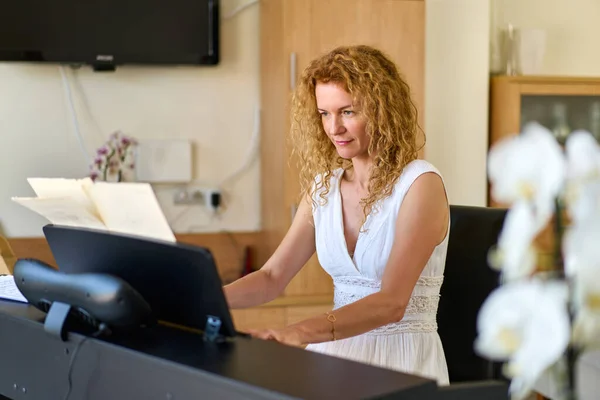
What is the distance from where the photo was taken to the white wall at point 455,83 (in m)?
3.74

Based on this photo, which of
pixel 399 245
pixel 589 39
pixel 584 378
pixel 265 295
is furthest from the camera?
pixel 589 39

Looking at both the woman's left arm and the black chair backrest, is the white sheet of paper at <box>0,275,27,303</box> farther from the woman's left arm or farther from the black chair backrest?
the black chair backrest

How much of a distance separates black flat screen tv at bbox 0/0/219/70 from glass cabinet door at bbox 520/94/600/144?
1376 millimetres

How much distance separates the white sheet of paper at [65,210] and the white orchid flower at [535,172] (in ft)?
4.83

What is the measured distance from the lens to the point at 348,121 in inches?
78.4

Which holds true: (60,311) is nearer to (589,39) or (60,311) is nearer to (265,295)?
(265,295)

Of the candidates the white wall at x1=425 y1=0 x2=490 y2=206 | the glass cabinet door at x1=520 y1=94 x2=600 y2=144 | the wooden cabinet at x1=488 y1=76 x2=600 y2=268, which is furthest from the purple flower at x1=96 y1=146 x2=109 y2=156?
the glass cabinet door at x1=520 y1=94 x2=600 y2=144

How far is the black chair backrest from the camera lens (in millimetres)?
1910

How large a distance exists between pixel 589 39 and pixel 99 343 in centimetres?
350

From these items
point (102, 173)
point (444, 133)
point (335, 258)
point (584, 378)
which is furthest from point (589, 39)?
point (335, 258)

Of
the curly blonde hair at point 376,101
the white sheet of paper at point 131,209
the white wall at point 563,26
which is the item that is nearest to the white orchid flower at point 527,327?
the white sheet of paper at point 131,209

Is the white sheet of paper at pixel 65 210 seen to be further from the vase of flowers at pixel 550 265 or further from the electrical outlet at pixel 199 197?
the electrical outlet at pixel 199 197

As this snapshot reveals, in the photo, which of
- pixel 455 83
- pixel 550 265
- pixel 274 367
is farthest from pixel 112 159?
pixel 550 265

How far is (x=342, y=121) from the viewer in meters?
1.99
